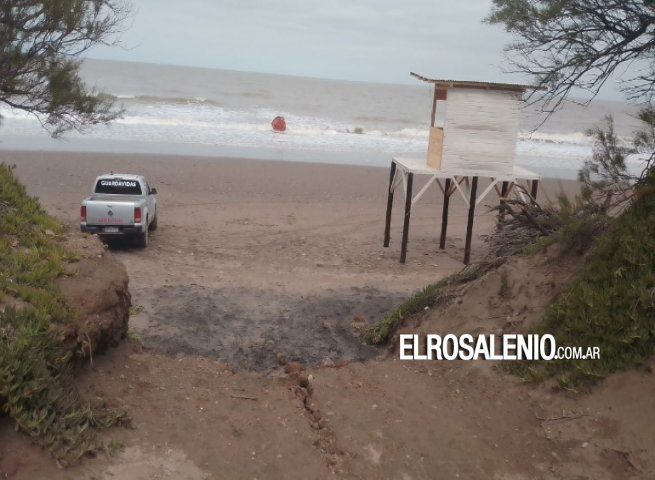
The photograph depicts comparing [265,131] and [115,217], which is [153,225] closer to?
[115,217]

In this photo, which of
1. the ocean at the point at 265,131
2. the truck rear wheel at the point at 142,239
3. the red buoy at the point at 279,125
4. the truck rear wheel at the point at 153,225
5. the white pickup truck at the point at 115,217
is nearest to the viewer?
the white pickup truck at the point at 115,217

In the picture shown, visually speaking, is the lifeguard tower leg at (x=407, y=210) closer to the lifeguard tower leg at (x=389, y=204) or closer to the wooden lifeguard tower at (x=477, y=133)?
the wooden lifeguard tower at (x=477, y=133)

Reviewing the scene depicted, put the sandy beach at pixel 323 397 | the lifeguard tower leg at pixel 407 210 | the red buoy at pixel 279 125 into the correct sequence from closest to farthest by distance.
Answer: the sandy beach at pixel 323 397 < the lifeguard tower leg at pixel 407 210 < the red buoy at pixel 279 125

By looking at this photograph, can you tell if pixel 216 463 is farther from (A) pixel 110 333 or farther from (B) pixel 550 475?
(B) pixel 550 475

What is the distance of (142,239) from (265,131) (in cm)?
3033

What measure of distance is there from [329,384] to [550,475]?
233 cm

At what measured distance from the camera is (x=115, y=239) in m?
15.1

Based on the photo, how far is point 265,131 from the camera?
4450 centimetres

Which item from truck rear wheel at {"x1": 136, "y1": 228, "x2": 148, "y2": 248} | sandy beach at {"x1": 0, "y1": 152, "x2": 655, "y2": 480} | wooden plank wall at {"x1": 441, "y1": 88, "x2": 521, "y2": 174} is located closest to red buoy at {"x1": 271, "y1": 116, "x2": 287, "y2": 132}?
truck rear wheel at {"x1": 136, "y1": 228, "x2": 148, "y2": 248}

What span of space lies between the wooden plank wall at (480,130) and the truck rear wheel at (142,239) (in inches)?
281

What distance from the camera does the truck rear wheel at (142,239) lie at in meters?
15.0

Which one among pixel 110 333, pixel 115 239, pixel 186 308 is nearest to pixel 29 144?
pixel 115 239

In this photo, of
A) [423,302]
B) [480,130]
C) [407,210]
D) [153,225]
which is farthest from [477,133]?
[153,225]

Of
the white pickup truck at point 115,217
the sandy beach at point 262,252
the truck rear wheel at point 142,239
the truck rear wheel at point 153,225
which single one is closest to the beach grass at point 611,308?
the sandy beach at point 262,252
